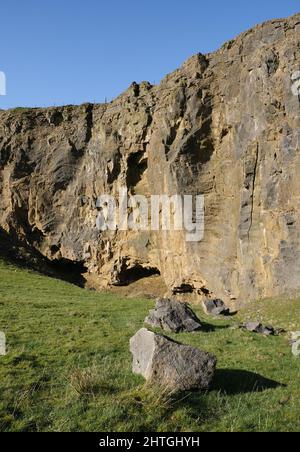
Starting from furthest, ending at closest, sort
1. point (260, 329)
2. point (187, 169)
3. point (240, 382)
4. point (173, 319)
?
1. point (187, 169)
2. point (260, 329)
3. point (173, 319)
4. point (240, 382)

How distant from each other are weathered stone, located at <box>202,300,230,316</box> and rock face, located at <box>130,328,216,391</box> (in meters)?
13.9

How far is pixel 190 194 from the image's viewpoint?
33.5m

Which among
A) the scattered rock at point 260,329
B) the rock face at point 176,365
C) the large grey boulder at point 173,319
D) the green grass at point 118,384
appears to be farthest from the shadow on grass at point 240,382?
the scattered rock at point 260,329

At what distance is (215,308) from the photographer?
935 inches

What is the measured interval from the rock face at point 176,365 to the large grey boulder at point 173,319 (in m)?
6.89

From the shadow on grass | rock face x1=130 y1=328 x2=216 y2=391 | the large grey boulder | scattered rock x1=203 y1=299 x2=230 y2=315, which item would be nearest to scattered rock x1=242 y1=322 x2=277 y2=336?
the large grey boulder

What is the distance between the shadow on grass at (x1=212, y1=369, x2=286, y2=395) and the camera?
959 centimetres

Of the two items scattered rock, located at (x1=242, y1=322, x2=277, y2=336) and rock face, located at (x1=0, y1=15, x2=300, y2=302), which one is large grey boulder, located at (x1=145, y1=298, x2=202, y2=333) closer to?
scattered rock, located at (x1=242, y1=322, x2=277, y2=336)

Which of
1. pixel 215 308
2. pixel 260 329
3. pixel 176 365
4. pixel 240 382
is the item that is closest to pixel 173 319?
pixel 260 329

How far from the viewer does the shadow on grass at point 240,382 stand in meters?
9.59

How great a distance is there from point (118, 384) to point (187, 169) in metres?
25.8

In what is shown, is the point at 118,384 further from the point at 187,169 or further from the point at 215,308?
the point at 187,169
